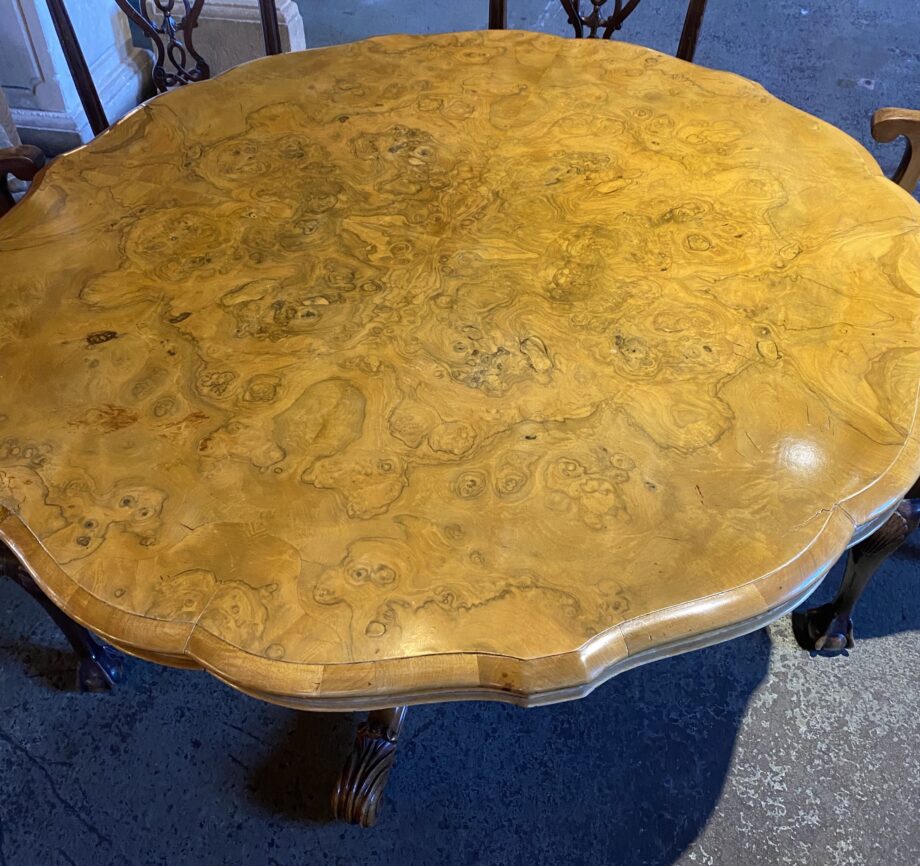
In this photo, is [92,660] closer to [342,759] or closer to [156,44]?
[342,759]

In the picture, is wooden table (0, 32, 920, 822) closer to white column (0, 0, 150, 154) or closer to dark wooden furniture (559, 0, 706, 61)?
dark wooden furniture (559, 0, 706, 61)

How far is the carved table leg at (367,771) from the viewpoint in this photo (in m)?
1.12

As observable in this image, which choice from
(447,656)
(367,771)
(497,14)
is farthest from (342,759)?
(497,14)

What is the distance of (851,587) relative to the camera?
130 cm

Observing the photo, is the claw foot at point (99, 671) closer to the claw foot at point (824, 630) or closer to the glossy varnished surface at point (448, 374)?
the glossy varnished surface at point (448, 374)

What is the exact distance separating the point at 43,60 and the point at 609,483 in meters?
2.19

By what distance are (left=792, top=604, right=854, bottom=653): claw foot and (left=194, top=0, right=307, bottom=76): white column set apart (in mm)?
2012

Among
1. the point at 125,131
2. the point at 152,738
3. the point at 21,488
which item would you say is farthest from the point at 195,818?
the point at 125,131

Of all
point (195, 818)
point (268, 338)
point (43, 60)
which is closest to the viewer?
point (268, 338)

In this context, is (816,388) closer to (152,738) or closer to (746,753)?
(746,753)

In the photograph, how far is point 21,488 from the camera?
81 centimetres

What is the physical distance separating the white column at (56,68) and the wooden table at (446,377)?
1.19m

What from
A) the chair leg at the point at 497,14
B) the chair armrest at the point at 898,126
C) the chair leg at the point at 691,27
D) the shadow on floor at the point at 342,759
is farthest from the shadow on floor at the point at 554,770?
the chair leg at the point at 497,14

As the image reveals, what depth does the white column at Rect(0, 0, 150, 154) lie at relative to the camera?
84.9 inches
